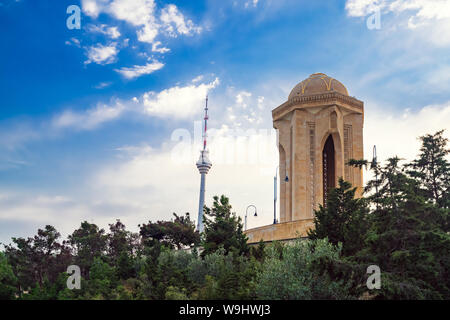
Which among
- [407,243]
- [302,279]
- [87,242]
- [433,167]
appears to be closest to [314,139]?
[433,167]

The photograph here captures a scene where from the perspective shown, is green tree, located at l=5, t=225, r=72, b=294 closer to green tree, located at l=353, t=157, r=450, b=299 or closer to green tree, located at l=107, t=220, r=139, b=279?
green tree, located at l=107, t=220, r=139, b=279

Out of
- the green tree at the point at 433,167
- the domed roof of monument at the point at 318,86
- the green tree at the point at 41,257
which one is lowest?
the green tree at the point at 41,257

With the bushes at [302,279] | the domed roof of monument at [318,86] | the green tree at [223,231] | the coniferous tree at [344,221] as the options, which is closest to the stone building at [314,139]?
the domed roof of monument at [318,86]

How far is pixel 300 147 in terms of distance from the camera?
37.8 metres

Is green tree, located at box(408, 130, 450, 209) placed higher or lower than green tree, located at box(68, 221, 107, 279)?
higher

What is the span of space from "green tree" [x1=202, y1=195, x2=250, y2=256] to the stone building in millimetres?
8899

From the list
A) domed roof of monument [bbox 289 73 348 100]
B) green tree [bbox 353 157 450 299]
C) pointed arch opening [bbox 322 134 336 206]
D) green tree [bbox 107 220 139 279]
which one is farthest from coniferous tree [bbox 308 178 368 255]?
green tree [bbox 107 220 139 279]

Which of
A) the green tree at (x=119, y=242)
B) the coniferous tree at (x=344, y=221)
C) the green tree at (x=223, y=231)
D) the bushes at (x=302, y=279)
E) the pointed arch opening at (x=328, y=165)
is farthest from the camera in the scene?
the green tree at (x=119, y=242)

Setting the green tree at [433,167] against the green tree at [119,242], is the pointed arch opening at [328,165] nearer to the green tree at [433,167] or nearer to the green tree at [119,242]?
the green tree at [433,167]

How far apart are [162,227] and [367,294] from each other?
111 ft

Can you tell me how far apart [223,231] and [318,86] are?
1819 centimetres

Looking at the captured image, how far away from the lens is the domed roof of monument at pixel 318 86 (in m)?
38.8

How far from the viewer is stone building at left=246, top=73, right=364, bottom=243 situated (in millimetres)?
36938
